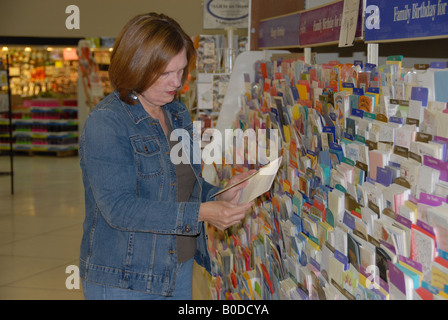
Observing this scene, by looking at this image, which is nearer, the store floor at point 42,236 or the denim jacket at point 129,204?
the denim jacket at point 129,204

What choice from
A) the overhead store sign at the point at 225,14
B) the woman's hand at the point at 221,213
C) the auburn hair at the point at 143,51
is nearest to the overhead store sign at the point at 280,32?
the auburn hair at the point at 143,51

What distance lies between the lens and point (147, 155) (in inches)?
81.4

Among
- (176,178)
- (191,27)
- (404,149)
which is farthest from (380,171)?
(191,27)

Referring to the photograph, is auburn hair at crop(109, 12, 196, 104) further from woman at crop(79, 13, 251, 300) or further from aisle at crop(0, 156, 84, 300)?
aisle at crop(0, 156, 84, 300)

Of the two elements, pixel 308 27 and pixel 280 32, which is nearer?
pixel 308 27

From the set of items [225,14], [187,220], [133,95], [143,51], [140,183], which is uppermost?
[225,14]

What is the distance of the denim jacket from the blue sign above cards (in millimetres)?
831

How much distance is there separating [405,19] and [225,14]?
19.7ft

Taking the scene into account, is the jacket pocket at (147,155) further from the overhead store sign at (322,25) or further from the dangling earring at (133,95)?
the overhead store sign at (322,25)

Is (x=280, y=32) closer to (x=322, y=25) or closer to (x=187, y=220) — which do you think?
(x=322, y=25)

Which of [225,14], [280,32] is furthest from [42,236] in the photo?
[280,32]

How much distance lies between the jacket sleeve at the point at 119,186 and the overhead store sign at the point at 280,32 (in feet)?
4.14

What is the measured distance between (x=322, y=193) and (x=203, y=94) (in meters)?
2.74

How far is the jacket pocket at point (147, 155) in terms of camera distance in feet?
6.71
